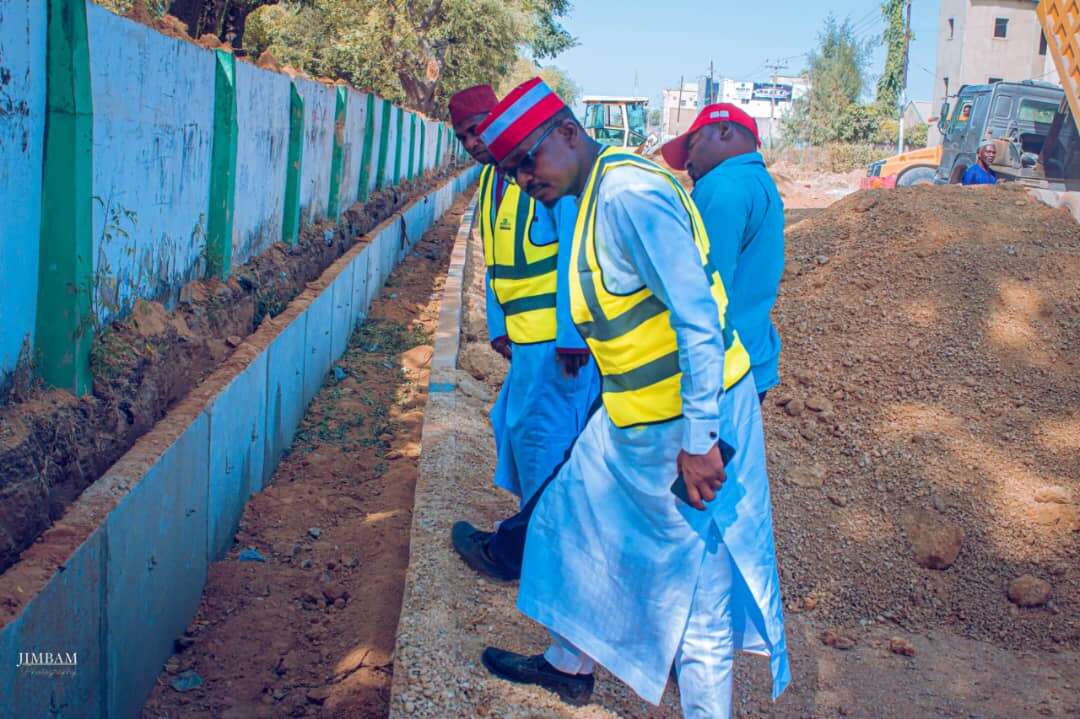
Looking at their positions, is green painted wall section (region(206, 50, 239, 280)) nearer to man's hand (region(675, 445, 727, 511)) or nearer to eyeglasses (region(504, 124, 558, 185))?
eyeglasses (region(504, 124, 558, 185))

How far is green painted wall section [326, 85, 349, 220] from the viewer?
1089cm

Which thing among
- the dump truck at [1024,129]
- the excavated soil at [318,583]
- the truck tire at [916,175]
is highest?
the dump truck at [1024,129]

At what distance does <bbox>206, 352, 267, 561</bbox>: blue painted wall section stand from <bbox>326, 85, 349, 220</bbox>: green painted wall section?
18.7ft

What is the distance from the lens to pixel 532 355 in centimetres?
388

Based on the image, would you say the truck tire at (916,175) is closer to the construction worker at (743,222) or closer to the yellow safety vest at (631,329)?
the construction worker at (743,222)

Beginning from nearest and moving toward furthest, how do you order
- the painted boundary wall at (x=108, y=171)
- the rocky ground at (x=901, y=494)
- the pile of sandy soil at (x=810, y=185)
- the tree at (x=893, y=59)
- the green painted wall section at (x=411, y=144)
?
1. the painted boundary wall at (x=108, y=171)
2. the rocky ground at (x=901, y=494)
3. the green painted wall section at (x=411, y=144)
4. the pile of sandy soil at (x=810, y=185)
5. the tree at (x=893, y=59)

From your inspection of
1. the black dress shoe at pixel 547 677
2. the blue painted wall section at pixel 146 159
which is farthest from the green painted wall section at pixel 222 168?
the black dress shoe at pixel 547 677

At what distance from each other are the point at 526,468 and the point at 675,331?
1567 millimetres

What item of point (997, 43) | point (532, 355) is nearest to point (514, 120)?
point (532, 355)

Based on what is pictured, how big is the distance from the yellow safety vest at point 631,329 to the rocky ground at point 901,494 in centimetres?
110

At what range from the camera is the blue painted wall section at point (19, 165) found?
3.42 meters

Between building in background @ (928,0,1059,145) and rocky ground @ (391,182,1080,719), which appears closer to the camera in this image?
rocky ground @ (391,182,1080,719)

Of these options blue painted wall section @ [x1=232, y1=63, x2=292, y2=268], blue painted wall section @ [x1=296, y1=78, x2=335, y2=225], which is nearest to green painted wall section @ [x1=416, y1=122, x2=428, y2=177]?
blue painted wall section @ [x1=296, y1=78, x2=335, y2=225]

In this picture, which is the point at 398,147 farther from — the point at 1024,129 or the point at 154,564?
the point at 154,564
